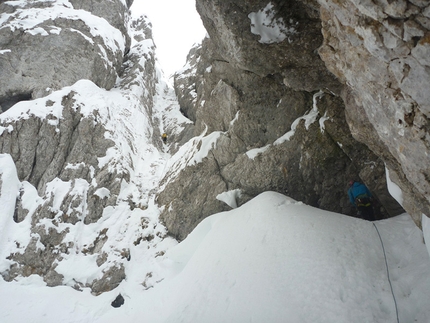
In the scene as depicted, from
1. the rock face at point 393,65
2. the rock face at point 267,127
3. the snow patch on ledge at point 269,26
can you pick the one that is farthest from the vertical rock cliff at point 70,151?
the rock face at point 393,65

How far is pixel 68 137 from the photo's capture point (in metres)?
15.4

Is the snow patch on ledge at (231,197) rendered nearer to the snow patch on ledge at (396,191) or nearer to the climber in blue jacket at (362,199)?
the climber in blue jacket at (362,199)

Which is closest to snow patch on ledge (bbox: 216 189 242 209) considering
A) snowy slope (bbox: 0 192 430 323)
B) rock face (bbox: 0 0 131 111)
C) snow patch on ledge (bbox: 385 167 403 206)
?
snowy slope (bbox: 0 192 430 323)

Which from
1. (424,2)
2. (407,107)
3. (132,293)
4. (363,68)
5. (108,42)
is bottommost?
(132,293)

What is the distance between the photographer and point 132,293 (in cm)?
1017

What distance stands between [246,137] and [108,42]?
18.9m

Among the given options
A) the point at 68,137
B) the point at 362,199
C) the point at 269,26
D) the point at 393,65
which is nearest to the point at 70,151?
the point at 68,137

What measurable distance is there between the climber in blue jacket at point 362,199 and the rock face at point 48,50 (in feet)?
66.4

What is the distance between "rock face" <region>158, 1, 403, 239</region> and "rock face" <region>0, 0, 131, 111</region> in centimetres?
1210

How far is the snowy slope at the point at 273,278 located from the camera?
5531 mm

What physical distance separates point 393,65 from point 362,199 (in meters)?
6.14

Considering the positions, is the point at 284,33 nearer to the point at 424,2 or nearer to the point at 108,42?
the point at 424,2

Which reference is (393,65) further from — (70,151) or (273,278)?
(70,151)

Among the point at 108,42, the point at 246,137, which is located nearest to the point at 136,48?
the point at 108,42
